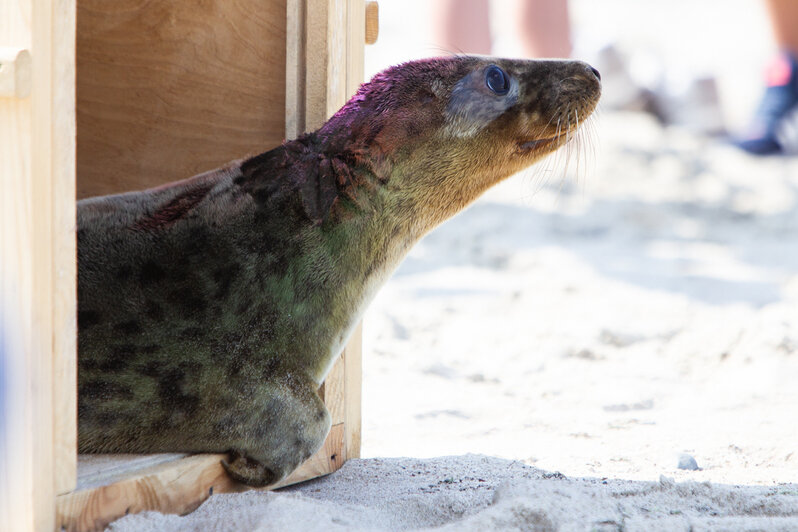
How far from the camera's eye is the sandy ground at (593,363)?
2.59 meters

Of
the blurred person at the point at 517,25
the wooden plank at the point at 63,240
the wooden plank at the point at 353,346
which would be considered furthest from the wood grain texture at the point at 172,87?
the blurred person at the point at 517,25

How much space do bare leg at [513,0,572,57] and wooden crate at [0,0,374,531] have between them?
5062mm

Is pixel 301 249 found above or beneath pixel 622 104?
beneath

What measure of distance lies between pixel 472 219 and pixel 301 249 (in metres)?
5.54

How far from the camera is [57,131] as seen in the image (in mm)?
2135

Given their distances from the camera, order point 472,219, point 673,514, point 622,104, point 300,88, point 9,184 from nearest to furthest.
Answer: point 9,184 → point 673,514 → point 300,88 → point 472,219 → point 622,104

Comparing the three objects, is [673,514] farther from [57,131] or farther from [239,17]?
[239,17]

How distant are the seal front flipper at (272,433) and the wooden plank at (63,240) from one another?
51 cm

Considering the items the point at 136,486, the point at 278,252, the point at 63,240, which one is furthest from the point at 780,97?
the point at 63,240

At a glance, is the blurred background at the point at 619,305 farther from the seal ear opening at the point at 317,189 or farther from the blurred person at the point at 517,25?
the seal ear opening at the point at 317,189

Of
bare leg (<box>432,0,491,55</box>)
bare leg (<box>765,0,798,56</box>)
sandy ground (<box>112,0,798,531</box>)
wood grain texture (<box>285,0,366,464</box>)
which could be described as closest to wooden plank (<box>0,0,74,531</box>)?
sandy ground (<box>112,0,798,531</box>)

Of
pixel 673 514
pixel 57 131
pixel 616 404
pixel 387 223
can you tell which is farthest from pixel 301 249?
pixel 616 404

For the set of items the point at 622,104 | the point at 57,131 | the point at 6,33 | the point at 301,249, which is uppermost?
the point at 622,104

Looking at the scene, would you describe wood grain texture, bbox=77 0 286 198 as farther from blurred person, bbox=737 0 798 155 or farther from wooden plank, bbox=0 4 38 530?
blurred person, bbox=737 0 798 155
